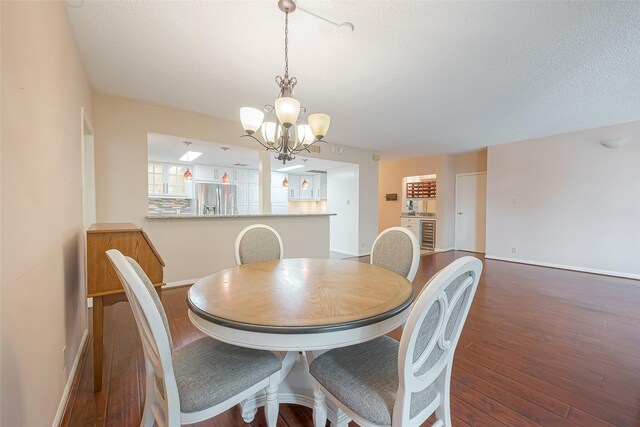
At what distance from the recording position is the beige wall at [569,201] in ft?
13.5

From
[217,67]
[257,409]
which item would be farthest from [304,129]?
[257,409]

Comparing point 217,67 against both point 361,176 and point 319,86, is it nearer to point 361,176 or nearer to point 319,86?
point 319,86

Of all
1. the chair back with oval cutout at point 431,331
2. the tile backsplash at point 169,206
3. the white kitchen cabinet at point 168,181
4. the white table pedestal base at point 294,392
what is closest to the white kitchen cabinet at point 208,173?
the white kitchen cabinet at point 168,181

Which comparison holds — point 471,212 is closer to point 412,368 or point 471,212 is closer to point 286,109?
point 286,109

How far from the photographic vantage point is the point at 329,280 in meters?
1.48

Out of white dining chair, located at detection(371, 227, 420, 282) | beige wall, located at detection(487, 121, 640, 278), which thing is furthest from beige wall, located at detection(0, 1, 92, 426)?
beige wall, located at detection(487, 121, 640, 278)

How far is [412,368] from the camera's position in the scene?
847 millimetres

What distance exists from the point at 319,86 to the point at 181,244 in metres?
2.61

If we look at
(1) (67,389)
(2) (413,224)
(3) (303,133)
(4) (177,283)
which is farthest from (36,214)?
(2) (413,224)

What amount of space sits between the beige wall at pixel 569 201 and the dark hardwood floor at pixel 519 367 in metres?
1.44

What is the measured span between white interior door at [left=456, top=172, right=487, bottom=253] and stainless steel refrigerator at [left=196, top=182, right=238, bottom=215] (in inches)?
234

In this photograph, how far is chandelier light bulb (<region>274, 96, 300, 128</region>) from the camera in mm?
1719

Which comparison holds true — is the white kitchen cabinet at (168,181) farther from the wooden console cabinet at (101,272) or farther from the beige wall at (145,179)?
the wooden console cabinet at (101,272)

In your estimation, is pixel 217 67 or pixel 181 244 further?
pixel 181 244
